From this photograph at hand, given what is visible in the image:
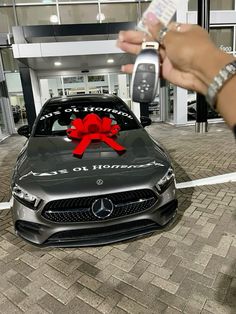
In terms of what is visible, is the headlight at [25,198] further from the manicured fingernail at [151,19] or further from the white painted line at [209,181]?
the white painted line at [209,181]

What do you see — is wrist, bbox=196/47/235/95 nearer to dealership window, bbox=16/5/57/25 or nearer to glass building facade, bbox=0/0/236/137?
glass building facade, bbox=0/0/236/137

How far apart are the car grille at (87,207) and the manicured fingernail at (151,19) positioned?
1501 millimetres

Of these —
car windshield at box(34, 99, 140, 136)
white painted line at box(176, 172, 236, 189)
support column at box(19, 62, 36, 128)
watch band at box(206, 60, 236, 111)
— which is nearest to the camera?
watch band at box(206, 60, 236, 111)

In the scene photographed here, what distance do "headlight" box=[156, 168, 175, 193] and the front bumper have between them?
8cm

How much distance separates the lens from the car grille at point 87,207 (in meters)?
2.14

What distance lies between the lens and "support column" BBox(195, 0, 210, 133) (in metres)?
6.86

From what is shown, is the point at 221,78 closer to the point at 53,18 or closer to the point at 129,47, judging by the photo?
the point at 129,47

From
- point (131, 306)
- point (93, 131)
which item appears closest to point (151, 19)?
point (131, 306)

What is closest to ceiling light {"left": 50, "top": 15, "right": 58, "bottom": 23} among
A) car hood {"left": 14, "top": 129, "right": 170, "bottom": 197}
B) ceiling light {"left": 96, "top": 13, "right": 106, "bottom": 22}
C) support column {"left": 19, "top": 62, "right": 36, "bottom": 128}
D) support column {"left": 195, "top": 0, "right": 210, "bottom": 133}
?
ceiling light {"left": 96, "top": 13, "right": 106, "bottom": 22}

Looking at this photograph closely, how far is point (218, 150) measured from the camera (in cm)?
595

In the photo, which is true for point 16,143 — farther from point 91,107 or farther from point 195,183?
point 195,183

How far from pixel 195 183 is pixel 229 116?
3.47 meters

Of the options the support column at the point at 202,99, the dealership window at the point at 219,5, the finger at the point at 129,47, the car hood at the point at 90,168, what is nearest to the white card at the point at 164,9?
the finger at the point at 129,47

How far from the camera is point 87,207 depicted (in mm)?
2168
